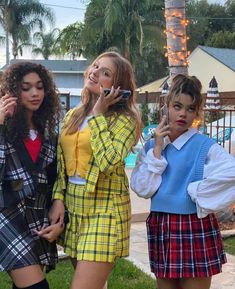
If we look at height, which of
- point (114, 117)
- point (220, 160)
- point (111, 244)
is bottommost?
point (111, 244)

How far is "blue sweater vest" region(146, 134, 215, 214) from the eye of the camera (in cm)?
268

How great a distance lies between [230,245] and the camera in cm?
579

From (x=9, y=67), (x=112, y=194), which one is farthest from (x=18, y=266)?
(x=9, y=67)

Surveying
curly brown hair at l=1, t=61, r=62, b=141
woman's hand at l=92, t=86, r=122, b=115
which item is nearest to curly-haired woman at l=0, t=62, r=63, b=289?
curly brown hair at l=1, t=61, r=62, b=141

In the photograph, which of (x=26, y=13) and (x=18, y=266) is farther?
(x=26, y=13)

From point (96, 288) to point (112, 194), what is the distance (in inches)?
18.7

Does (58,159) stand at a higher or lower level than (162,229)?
higher

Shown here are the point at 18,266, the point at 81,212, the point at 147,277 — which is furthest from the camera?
the point at 147,277

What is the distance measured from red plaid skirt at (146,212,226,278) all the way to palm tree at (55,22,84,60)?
3216 cm

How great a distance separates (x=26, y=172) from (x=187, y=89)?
950 millimetres

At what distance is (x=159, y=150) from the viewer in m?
2.76

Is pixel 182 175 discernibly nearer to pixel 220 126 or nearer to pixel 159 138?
pixel 159 138

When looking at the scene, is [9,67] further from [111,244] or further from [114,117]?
[111,244]

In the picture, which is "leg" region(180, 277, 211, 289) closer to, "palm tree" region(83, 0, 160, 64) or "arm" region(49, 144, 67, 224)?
A: "arm" region(49, 144, 67, 224)
